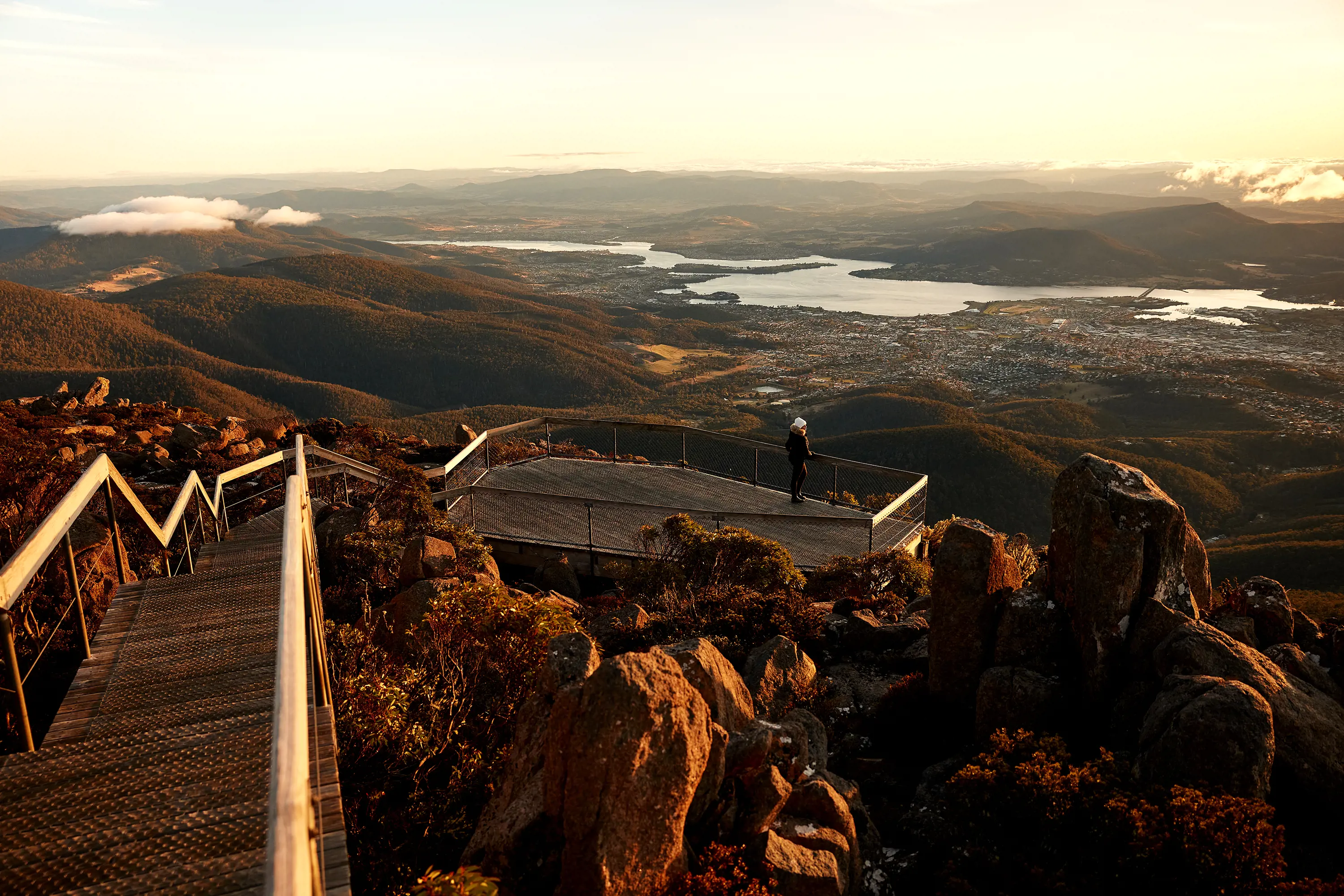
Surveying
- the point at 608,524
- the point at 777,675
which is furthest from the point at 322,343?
the point at 777,675

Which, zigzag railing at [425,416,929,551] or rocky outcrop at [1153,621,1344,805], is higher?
rocky outcrop at [1153,621,1344,805]

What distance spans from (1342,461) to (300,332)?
131 m

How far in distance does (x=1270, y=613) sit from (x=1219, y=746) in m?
3.26

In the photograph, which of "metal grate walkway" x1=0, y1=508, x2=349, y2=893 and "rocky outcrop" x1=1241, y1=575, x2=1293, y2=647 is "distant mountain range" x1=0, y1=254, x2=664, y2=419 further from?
"rocky outcrop" x1=1241, y1=575, x2=1293, y2=647

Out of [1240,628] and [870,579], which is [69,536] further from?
[870,579]

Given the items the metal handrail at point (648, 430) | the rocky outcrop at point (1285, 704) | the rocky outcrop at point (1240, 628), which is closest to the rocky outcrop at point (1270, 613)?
the rocky outcrop at point (1240, 628)

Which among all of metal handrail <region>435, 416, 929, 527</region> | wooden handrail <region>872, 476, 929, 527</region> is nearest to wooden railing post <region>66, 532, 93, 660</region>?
metal handrail <region>435, 416, 929, 527</region>

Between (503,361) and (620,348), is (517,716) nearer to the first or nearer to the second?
(503,361)

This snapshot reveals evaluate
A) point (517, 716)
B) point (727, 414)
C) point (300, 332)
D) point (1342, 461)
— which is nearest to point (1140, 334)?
point (1342, 461)

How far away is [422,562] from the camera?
895 cm

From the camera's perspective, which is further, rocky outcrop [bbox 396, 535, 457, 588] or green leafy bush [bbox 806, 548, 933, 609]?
green leafy bush [bbox 806, 548, 933, 609]

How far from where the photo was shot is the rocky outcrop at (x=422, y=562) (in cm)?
895

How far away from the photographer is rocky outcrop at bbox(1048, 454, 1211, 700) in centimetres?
671

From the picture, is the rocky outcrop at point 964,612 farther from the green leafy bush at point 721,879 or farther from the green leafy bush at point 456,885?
the green leafy bush at point 456,885
